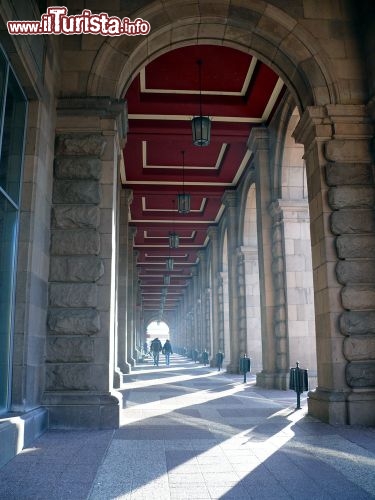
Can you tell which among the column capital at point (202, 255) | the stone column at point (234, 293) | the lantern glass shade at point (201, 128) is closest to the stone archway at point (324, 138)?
the lantern glass shade at point (201, 128)

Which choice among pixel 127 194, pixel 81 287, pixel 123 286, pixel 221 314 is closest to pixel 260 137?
pixel 127 194

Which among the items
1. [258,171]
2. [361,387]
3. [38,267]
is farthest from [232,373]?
[38,267]

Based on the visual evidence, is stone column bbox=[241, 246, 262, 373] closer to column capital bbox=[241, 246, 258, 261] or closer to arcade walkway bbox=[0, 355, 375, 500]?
column capital bbox=[241, 246, 258, 261]

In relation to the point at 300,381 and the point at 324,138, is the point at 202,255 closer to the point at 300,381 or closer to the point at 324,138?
the point at 300,381

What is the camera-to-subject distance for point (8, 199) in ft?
17.4

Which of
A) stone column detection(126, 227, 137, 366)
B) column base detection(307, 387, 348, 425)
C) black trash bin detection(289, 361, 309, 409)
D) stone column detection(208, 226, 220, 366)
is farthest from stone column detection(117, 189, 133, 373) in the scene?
column base detection(307, 387, 348, 425)

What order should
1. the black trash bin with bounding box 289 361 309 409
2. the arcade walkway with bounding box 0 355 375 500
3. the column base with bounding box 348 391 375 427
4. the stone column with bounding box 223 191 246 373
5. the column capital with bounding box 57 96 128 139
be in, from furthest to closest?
the stone column with bounding box 223 191 246 373 < the black trash bin with bounding box 289 361 309 409 < the column capital with bounding box 57 96 128 139 < the column base with bounding box 348 391 375 427 < the arcade walkway with bounding box 0 355 375 500

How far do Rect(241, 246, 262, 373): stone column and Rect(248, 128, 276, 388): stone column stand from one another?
11.7 ft

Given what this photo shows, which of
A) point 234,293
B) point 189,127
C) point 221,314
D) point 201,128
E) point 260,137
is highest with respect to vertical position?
point 189,127

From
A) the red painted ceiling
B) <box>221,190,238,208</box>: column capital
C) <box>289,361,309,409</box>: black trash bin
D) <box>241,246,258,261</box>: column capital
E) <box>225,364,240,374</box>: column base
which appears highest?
the red painted ceiling

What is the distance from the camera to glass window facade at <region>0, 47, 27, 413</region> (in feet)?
16.7

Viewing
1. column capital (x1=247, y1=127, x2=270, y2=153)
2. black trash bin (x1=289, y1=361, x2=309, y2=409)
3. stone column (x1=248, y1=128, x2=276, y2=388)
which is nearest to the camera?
black trash bin (x1=289, y1=361, x2=309, y2=409)

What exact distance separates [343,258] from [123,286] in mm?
9855

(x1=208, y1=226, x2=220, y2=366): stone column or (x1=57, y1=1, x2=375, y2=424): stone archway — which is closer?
(x1=57, y1=1, x2=375, y2=424): stone archway
